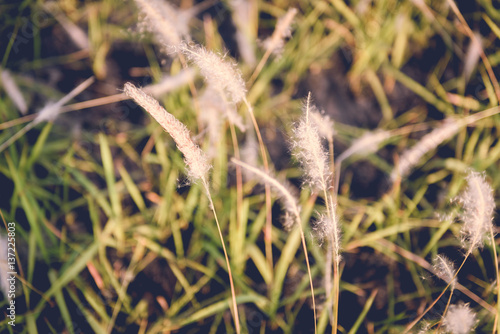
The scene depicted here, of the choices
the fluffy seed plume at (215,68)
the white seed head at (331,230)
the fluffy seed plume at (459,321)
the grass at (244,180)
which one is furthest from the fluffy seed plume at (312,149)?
the fluffy seed plume at (459,321)

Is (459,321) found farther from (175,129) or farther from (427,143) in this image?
(175,129)

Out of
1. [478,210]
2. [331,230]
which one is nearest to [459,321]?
[478,210]

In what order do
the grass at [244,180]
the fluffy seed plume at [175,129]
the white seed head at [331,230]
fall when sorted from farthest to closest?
the grass at [244,180]
the white seed head at [331,230]
the fluffy seed plume at [175,129]

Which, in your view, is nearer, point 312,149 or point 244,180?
point 312,149

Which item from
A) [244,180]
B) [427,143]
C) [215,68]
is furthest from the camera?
[244,180]

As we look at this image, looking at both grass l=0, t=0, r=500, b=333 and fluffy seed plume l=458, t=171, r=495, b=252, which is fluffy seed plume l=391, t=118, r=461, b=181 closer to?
grass l=0, t=0, r=500, b=333

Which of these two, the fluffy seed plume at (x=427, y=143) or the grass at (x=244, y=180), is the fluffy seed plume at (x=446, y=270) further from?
the fluffy seed plume at (x=427, y=143)

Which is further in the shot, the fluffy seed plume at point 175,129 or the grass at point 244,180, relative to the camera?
the grass at point 244,180
